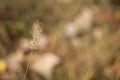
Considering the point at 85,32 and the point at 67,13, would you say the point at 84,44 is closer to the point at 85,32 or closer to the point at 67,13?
the point at 85,32

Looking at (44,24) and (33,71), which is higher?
(44,24)

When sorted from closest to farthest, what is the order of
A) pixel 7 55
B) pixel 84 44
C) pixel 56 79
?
1. pixel 56 79
2. pixel 7 55
3. pixel 84 44

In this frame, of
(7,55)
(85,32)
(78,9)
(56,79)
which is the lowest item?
(56,79)

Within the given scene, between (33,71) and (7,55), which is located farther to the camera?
(7,55)

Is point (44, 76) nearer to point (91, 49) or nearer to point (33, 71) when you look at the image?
point (33, 71)

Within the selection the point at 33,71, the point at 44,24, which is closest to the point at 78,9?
the point at 44,24

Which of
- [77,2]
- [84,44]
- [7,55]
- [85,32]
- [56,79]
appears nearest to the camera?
[56,79]

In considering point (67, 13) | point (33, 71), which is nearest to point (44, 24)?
point (67, 13)
